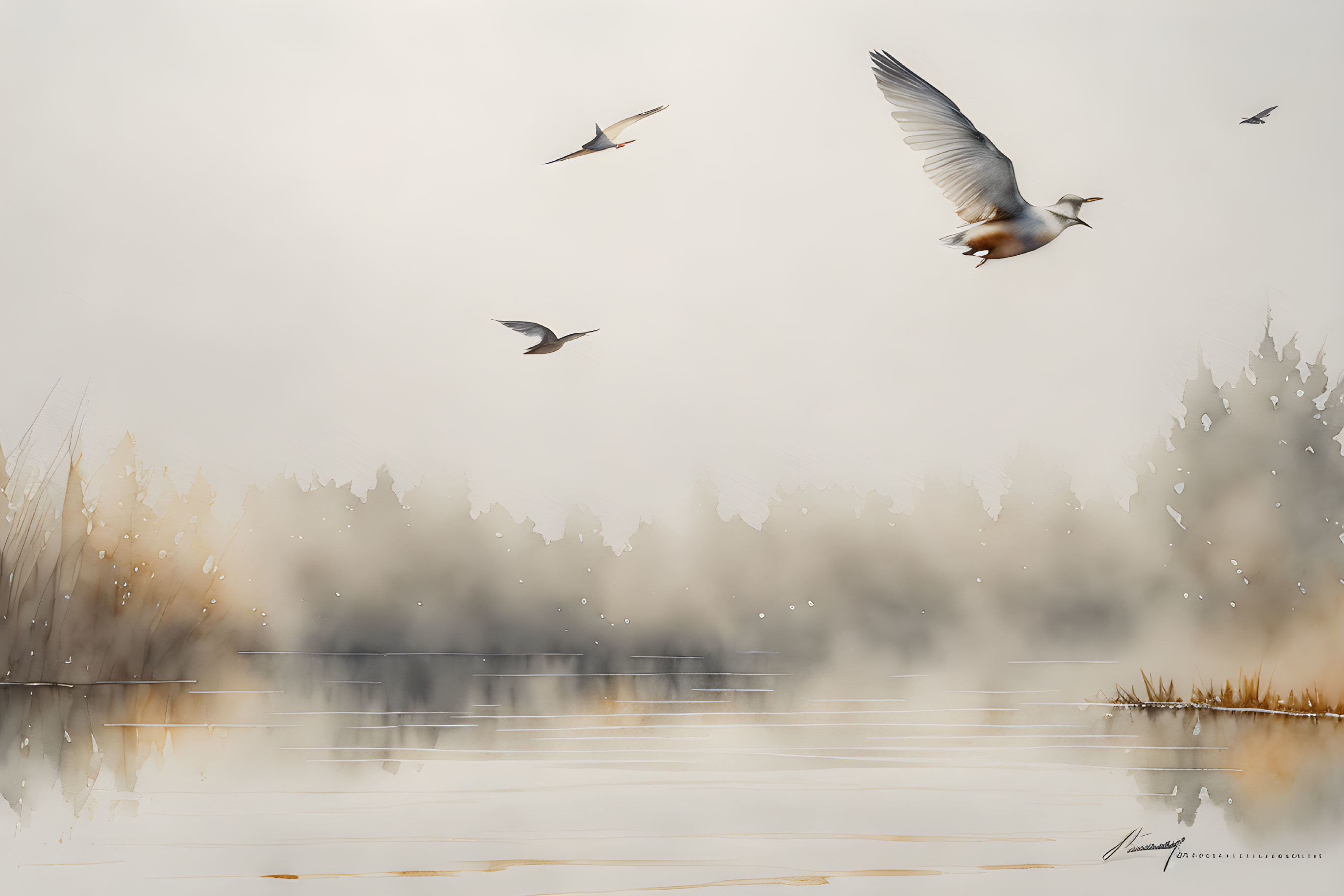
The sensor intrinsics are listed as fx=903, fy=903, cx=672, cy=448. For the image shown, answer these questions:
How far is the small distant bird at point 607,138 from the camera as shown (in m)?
1.73

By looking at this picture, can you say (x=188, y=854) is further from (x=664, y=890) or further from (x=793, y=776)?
(x=793, y=776)

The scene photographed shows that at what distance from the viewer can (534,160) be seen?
1748mm

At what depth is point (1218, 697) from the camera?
162 cm

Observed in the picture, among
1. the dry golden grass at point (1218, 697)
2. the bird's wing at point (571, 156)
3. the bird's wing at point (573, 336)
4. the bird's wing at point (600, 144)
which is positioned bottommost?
the dry golden grass at point (1218, 697)

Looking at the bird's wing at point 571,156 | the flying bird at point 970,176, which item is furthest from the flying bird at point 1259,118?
the bird's wing at point 571,156

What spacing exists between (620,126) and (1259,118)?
1236mm

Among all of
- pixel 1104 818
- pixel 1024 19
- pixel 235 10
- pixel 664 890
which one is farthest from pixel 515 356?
pixel 1104 818

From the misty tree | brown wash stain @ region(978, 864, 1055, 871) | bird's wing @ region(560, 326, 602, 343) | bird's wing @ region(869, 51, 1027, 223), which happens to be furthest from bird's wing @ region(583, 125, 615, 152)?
brown wash stain @ region(978, 864, 1055, 871)

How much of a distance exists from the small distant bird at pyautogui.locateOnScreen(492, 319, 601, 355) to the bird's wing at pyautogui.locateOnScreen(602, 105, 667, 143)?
0.39 m

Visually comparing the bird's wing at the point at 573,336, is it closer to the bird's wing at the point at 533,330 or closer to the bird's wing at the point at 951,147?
the bird's wing at the point at 533,330

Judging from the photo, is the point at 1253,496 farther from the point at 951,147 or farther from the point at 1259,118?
the point at 951,147

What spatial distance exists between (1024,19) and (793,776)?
1508 millimetres

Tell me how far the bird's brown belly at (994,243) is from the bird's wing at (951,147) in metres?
0.03

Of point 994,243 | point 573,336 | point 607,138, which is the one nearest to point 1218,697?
point 994,243
